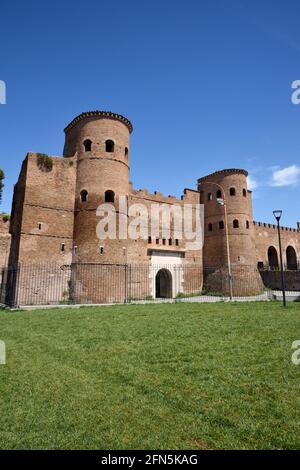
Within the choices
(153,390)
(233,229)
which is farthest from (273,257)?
(153,390)

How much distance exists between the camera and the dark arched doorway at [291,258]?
40.4 metres

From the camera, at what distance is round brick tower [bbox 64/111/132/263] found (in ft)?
67.1

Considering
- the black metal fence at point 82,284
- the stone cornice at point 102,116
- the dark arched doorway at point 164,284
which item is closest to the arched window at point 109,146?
the stone cornice at point 102,116

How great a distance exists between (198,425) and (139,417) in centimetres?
68

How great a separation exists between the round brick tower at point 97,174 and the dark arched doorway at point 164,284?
620cm

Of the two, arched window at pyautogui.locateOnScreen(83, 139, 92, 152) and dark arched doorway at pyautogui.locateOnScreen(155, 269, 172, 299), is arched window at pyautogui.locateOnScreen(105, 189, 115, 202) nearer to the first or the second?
arched window at pyautogui.locateOnScreen(83, 139, 92, 152)

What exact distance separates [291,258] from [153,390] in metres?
41.3

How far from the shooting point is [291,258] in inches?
1610

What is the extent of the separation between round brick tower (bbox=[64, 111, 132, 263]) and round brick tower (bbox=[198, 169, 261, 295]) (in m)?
9.68

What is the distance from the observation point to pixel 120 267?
2058cm

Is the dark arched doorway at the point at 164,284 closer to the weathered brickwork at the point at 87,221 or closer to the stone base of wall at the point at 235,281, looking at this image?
the weathered brickwork at the point at 87,221
